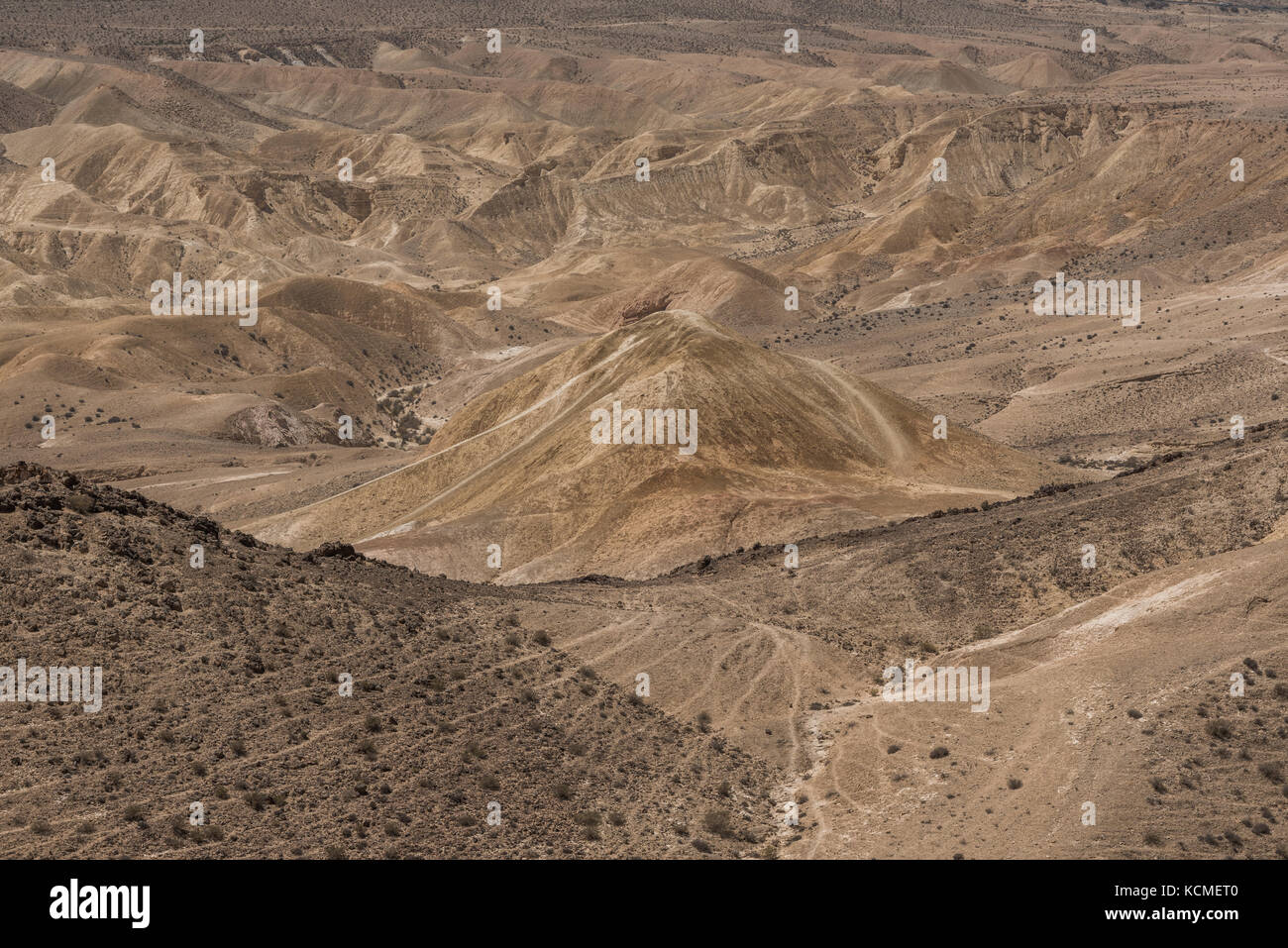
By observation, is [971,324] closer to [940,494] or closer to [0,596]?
[940,494]

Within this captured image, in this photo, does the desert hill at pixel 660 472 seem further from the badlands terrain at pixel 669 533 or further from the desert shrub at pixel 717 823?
the desert shrub at pixel 717 823

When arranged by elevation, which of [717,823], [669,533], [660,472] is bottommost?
[717,823]

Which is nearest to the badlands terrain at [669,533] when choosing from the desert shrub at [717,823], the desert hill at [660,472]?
the desert shrub at [717,823]

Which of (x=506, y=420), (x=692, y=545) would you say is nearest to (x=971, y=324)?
(x=506, y=420)

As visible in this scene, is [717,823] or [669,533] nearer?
[717,823]

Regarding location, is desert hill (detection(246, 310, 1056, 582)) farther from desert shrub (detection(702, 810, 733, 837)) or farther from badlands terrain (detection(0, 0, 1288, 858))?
desert shrub (detection(702, 810, 733, 837))

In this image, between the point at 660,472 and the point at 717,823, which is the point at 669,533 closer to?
the point at 660,472

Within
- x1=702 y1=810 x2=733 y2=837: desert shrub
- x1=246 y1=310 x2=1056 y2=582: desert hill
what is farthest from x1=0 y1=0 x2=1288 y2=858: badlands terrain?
x1=246 y1=310 x2=1056 y2=582: desert hill

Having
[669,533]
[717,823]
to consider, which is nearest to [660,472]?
[669,533]
